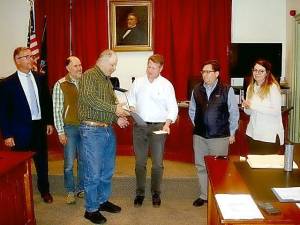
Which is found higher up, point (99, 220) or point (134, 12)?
point (134, 12)

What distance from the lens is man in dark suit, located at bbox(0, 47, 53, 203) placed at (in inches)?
136

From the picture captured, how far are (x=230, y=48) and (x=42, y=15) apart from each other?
9.57 feet

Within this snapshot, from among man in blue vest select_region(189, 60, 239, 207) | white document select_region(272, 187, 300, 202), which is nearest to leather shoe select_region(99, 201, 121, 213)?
man in blue vest select_region(189, 60, 239, 207)

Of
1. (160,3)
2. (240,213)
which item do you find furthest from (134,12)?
A: (240,213)

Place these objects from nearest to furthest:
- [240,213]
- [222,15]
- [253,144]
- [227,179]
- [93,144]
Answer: [240,213]
[227,179]
[93,144]
[253,144]
[222,15]

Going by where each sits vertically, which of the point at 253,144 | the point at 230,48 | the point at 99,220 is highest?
the point at 230,48

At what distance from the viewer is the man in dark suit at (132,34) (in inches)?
234

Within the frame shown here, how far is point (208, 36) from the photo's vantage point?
5.70 metres

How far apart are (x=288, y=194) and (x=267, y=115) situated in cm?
141

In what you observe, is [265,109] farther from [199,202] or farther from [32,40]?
[32,40]

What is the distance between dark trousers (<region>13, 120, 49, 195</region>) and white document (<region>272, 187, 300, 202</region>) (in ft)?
7.56

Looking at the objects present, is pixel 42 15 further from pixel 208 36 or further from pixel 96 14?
pixel 208 36

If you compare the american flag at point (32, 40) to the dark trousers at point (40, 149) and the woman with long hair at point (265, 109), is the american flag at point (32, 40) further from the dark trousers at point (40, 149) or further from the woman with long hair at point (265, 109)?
the woman with long hair at point (265, 109)

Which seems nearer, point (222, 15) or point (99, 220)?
point (99, 220)
